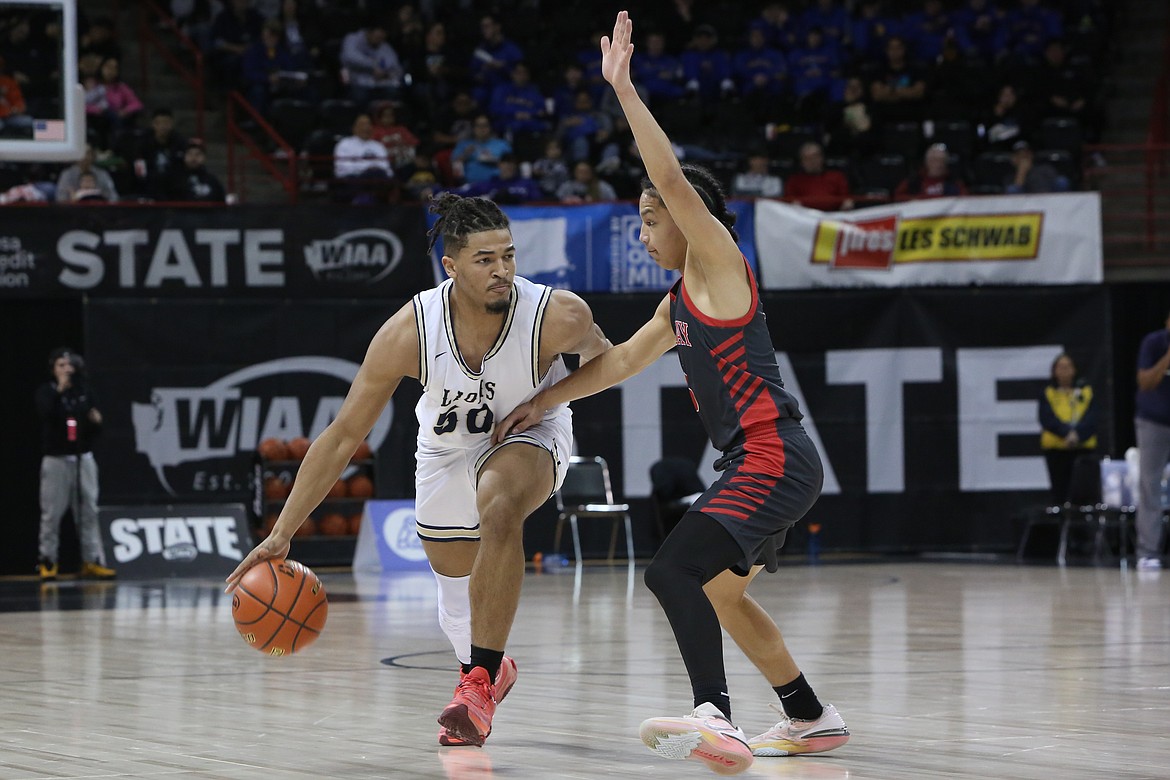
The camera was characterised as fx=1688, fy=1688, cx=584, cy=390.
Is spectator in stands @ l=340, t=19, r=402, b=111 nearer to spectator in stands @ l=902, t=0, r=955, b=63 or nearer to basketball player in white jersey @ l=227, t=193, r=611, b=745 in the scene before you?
spectator in stands @ l=902, t=0, r=955, b=63

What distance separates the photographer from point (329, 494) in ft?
51.1

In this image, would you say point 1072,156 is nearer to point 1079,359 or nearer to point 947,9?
point 1079,359

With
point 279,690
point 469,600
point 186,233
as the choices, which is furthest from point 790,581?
→ point 469,600

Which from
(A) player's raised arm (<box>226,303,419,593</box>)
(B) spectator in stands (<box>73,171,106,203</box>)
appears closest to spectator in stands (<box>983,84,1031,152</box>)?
(B) spectator in stands (<box>73,171,106,203</box>)

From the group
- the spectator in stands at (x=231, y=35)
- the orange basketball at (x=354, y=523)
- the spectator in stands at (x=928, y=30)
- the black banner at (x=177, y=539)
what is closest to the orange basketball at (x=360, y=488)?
the orange basketball at (x=354, y=523)

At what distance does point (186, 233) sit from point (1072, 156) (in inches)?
367

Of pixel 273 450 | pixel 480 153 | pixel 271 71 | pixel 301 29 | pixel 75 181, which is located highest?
pixel 301 29

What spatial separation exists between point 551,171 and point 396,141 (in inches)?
64.3

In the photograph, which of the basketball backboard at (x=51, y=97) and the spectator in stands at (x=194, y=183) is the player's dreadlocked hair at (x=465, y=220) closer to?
the basketball backboard at (x=51, y=97)

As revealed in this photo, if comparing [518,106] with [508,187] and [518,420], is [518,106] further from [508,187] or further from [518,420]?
[518,420]

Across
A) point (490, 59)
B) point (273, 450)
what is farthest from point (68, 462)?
point (490, 59)

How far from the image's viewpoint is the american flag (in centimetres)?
1273

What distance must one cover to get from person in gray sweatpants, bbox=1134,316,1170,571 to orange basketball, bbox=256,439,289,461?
7.44 meters

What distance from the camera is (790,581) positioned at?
13.7 metres
